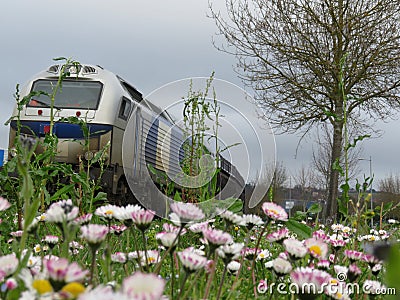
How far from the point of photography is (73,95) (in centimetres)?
838

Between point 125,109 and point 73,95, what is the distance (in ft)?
3.19

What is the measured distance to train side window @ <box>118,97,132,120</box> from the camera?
8.66 meters

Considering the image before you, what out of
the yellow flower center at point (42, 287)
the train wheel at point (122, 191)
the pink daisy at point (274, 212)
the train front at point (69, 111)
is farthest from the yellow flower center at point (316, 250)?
the train wheel at point (122, 191)

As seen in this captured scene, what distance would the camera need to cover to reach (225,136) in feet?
10.9

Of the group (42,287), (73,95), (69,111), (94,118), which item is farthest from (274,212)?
(73,95)

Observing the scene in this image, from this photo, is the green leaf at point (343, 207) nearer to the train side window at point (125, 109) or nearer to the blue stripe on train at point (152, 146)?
the blue stripe on train at point (152, 146)

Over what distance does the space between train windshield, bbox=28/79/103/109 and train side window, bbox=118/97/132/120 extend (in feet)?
1.64

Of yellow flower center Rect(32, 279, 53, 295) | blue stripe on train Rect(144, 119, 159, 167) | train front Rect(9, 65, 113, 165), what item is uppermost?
train front Rect(9, 65, 113, 165)

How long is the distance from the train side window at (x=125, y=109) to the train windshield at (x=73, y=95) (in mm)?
500

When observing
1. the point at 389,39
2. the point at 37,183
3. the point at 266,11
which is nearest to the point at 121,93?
the point at 266,11

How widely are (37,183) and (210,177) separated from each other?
113 centimetres

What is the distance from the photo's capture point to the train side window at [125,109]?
341 inches

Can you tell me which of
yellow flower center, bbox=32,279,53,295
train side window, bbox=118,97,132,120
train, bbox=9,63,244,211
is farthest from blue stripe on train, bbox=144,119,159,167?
yellow flower center, bbox=32,279,53,295

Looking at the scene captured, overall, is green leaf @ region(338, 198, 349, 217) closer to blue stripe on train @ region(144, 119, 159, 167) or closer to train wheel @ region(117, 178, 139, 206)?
blue stripe on train @ region(144, 119, 159, 167)
